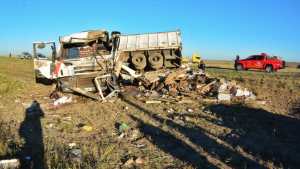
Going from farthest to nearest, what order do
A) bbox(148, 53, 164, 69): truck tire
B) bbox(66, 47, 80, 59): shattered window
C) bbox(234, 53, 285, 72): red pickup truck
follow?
bbox(234, 53, 285, 72): red pickup truck
bbox(148, 53, 164, 69): truck tire
bbox(66, 47, 80, 59): shattered window

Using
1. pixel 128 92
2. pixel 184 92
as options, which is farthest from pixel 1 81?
pixel 184 92

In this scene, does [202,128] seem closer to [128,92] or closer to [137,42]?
[128,92]

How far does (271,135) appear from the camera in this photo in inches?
406

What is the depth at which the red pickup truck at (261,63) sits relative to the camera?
33.1m

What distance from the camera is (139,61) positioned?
20.8 meters

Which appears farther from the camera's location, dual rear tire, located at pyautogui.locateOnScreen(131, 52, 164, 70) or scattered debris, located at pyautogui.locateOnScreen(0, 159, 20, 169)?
dual rear tire, located at pyautogui.locateOnScreen(131, 52, 164, 70)

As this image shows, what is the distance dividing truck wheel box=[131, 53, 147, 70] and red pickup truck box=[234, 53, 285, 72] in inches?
611

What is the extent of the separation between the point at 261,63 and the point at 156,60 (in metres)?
15.4

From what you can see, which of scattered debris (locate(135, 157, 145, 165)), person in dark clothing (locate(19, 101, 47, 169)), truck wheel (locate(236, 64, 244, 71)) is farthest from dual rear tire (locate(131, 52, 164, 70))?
truck wheel (locate(236, 64, 244, 71))

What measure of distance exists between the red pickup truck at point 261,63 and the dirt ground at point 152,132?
1670 cm

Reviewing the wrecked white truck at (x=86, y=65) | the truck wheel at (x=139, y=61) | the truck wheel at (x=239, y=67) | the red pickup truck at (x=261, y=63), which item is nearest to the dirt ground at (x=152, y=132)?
the wrecked white truck at (x=86, y=65)

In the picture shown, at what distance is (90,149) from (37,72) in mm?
9908

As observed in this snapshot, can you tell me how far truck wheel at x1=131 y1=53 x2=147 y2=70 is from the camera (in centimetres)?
2070

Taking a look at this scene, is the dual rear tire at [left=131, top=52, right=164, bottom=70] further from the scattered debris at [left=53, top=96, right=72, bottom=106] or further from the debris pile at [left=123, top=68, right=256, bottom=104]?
the scattered debris at [left=53, top=96, right=72, bottom=106]
